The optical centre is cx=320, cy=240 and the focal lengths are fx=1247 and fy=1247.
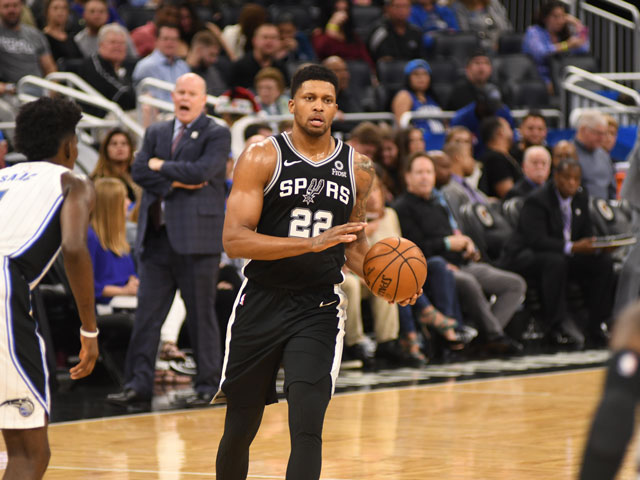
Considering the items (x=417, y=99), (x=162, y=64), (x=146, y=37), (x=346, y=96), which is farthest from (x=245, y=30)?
(x=417, y=99)

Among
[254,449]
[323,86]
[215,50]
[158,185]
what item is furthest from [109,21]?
[323,86]

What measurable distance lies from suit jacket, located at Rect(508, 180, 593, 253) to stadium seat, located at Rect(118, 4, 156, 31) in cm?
535

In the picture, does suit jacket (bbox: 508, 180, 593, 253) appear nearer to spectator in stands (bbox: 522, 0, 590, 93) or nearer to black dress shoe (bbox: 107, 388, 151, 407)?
black dress shoe (bbox: 107, 388, 151, 407)

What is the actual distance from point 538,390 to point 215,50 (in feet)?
17.4

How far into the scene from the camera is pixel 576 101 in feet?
48.4

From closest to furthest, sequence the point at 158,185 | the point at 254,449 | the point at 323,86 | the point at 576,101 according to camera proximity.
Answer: the point at 323,86
the point at 254,449
the point at 158,185
the point at 576,101

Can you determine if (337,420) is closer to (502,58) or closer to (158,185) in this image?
(158,185)

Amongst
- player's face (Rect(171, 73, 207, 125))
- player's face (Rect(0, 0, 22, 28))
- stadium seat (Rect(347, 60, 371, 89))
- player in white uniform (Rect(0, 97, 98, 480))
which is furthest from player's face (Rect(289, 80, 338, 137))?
stadium seat (Rect(347, 60, 371, 89))

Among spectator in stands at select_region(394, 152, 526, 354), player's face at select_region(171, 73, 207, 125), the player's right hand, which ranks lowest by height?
spectator in stands at select_region(394, 152, 526, 354)

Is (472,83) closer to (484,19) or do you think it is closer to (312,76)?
(484,19)

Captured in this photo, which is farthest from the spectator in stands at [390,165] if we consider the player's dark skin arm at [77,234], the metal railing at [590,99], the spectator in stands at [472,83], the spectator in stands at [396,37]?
the player's dark skin arm at [77,234]

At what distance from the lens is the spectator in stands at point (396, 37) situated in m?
14.7

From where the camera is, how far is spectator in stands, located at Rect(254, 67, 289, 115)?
11578 mm

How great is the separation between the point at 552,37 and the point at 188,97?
9.76 m
